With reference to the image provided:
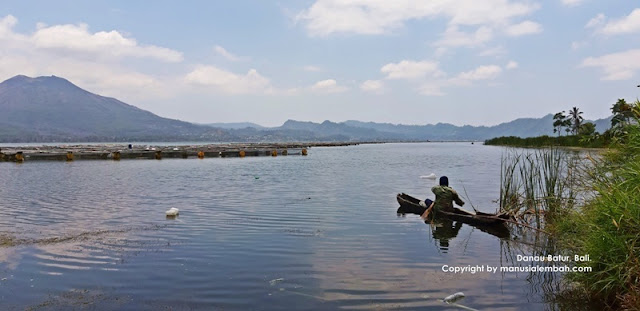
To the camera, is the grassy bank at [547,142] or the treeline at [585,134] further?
the grassy bank at [547,142]

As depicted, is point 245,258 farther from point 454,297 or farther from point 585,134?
point 585,134

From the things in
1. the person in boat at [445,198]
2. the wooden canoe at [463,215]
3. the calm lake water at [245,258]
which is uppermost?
the person in boat at [445,198]

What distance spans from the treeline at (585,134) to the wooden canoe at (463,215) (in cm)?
409

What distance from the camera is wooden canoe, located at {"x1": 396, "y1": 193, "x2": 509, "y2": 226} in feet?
60.5

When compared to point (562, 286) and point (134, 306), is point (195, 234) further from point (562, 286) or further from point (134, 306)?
point (562, 286)

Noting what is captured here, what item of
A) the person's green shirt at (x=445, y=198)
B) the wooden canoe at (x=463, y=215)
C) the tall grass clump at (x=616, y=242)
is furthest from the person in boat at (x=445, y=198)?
the tall grass clump at (x=616, y=242)

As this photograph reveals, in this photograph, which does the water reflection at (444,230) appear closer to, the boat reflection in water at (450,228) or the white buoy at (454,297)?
the boat reflection in water at (450,228)

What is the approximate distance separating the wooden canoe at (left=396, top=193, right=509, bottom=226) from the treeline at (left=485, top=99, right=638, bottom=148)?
409 centimetres

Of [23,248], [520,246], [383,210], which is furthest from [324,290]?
[383,210]

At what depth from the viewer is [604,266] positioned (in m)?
9.39

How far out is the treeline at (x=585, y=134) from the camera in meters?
11.7

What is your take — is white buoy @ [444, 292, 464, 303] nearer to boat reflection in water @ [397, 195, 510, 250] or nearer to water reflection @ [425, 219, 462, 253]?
water reflection @ [425, 219, 462, 253]

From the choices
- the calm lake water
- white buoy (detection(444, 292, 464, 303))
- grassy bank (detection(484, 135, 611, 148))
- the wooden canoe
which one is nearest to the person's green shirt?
the wooden canoe

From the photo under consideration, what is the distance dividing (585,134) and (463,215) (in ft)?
76.7
